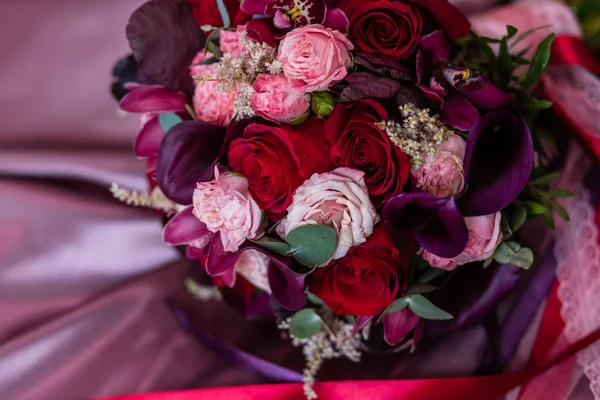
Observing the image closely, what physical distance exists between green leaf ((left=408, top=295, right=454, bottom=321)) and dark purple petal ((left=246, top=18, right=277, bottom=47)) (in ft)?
1.06

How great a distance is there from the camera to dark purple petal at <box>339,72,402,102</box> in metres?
0.52

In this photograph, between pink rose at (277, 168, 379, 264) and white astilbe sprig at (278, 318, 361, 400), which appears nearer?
pink rose at (277, 168, 379, 264)

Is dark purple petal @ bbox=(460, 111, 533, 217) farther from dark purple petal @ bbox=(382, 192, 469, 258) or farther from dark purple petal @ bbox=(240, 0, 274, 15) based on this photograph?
dark purple petal @ bbox=(240, 0, 274, 15)

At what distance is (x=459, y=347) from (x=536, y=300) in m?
0.13

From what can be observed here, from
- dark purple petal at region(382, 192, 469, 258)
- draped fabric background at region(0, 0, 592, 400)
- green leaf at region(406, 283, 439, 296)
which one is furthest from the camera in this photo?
draped fabric background at region(0, 0, 592, 400)

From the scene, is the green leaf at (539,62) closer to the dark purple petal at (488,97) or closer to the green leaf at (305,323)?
the dark purple petal at (488,97)

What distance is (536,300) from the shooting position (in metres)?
0.74

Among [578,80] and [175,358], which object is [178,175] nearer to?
[175,358]

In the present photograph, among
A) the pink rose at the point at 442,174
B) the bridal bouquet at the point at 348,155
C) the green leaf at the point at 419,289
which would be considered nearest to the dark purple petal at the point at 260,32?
the bridal bouquet at the point at 348,155

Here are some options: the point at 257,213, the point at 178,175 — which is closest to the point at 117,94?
the point at 178,175

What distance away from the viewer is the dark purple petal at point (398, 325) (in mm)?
605

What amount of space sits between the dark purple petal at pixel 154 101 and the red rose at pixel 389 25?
0.76 feet

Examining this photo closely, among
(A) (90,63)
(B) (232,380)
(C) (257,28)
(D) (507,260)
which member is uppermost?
(C) (257,28)

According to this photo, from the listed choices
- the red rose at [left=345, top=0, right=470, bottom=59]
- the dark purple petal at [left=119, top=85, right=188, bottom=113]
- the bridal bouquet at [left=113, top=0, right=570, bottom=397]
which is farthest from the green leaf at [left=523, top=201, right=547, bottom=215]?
the dark purple petal at [left=119, top=85, right=188, bottom=113]
